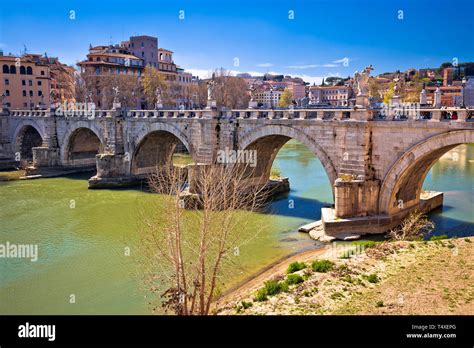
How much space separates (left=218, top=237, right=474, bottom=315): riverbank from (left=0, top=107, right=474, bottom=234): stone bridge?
12.5ft

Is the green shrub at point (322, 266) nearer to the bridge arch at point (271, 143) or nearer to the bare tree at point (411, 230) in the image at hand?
the bare tree at point (411, 230)

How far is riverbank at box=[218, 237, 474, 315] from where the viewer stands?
10289mm

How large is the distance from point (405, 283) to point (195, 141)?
19.6 m

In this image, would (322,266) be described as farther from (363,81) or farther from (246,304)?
(363,81)

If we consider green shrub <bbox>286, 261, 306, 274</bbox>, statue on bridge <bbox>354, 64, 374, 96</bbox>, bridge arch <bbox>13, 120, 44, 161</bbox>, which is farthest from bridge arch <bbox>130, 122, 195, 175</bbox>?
green shrub <bbox>286, 261, 306, 274</bbox>

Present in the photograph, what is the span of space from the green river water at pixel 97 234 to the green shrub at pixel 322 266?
2787mm

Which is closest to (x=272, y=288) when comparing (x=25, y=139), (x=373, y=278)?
(x=373, y=278)

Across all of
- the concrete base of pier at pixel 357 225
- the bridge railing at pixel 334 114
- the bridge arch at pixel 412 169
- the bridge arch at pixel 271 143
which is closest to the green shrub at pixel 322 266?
the concrete base of pier at pixel 357 225

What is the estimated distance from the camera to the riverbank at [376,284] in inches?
405

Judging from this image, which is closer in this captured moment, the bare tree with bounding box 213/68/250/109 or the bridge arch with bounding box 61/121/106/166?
the bridge arch with bounding box 61/121/106/166

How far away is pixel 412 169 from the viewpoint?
18812 millimetres

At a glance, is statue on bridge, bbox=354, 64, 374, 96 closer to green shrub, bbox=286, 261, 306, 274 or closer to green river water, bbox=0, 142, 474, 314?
green river water, bbox=0, 142, 474, 314
